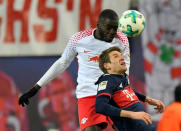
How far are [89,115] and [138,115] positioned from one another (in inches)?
47.6

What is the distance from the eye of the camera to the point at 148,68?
30.2 feet

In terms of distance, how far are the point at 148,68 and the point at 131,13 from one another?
343cm

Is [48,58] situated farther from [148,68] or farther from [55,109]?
[148,68]

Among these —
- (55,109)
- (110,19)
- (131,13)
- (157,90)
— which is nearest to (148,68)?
(157,90)

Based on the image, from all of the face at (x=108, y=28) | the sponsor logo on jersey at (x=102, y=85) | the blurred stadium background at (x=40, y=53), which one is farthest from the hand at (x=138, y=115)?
the blurred stadium background at (x=40, y=53)

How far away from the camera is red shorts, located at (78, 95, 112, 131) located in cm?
470

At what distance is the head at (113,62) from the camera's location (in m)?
3.94

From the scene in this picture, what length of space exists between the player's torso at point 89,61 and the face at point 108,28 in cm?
15

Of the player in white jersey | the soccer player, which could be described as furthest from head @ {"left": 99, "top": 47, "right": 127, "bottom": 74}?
the player in white jersey

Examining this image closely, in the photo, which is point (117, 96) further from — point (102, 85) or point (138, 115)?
point (138, 115)

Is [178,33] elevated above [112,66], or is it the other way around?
[112,66]

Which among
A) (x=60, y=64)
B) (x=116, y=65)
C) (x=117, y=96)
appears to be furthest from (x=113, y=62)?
(x=60, y=64)

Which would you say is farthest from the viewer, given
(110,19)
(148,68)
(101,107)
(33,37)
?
(148,68)

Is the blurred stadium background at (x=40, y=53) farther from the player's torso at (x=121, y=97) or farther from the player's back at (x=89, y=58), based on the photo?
the player's torso at (x=121, y=97)
